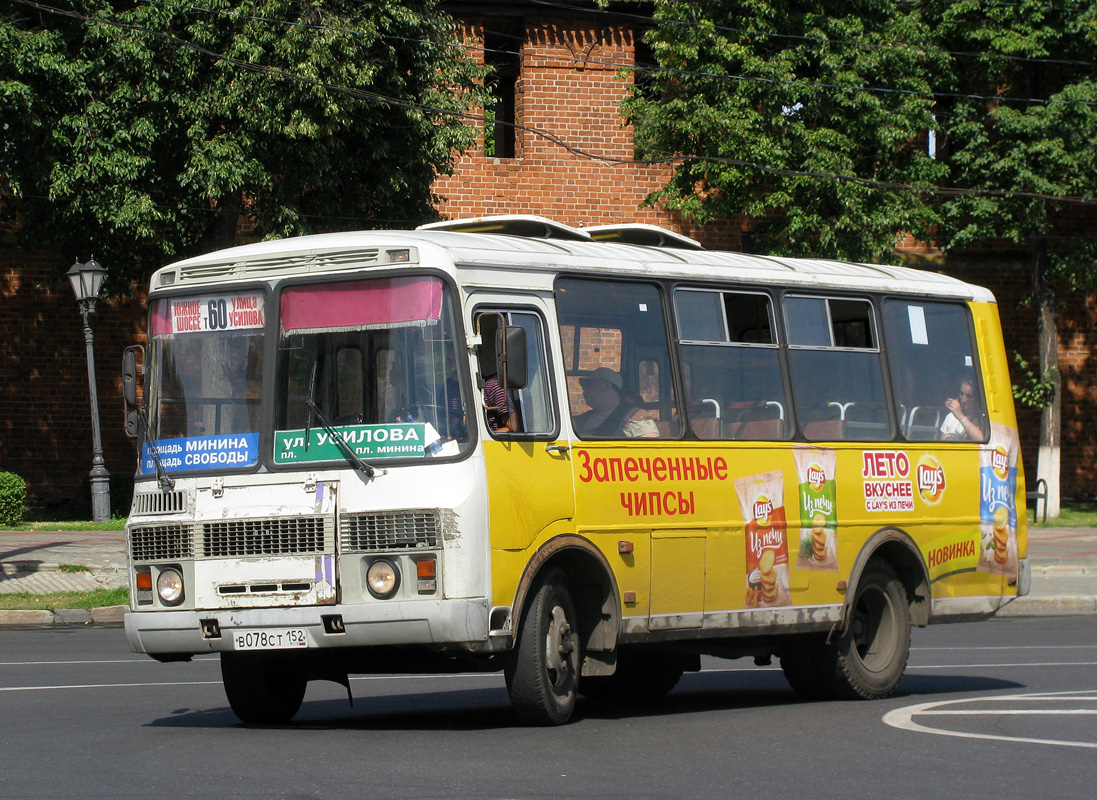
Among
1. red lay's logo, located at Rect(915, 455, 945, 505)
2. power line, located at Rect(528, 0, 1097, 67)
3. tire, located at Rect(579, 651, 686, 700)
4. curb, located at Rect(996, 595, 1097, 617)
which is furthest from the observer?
power line, located at Rect(528, 0, 1097, 67)

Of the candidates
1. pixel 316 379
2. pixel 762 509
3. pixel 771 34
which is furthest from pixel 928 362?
pixel 771 34

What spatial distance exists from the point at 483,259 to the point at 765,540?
2.91 m

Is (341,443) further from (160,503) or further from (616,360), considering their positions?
(616,360)

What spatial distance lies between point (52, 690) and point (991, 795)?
6803 mm

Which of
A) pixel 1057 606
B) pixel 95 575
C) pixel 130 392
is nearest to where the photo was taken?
pixel 130 392

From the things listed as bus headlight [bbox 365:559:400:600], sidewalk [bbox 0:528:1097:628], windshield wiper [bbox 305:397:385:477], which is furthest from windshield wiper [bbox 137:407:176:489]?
sidewalk [bbox 0:528:1097:628]

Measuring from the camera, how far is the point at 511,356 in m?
8.86

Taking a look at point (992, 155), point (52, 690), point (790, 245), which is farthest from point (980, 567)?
point (992, 155)

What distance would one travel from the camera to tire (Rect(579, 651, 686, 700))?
11414 millimetres

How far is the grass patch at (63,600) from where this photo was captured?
1792 centimetres

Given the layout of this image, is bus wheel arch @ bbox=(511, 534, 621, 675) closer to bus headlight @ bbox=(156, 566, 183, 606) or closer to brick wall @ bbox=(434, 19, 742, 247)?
bus headlight @ bbox=(156, 566, 183, 606)

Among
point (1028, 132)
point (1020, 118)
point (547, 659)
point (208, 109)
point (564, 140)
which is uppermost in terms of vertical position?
point (564, 140)

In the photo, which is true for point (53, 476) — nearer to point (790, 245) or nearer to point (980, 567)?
point (790, 245)

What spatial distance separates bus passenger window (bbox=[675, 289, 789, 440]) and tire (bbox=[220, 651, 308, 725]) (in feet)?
9.64
